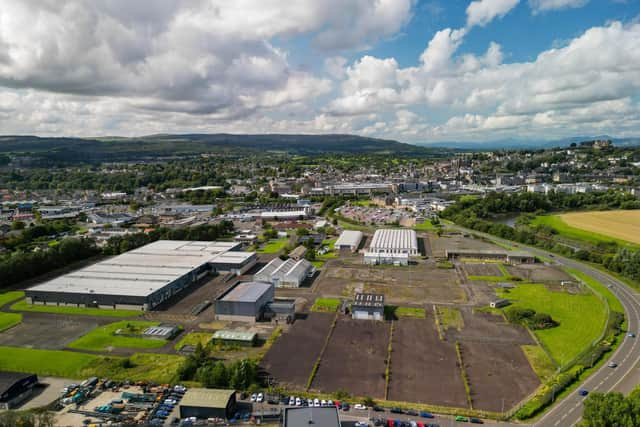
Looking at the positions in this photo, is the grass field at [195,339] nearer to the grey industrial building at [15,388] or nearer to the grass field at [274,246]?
the grey industrial building at [15,388]

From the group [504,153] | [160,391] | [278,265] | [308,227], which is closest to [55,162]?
[308,227]

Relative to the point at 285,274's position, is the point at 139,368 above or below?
below

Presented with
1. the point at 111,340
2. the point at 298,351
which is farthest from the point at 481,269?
the point at 111,340

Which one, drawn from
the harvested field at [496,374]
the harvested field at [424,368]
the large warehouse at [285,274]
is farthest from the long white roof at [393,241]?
the harvested field at [496,374]

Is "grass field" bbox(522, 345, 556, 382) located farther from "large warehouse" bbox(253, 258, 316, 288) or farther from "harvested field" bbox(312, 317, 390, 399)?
"large warehouse" bbox(253, 258, 316, 288)

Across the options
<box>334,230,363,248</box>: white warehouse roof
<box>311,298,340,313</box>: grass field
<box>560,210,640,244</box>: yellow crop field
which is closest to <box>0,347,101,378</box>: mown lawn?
<box>311,298,340,313</box>: grass field

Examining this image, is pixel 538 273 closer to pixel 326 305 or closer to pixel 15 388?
pixel 326 305

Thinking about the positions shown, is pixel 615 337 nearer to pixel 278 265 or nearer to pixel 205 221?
pixel 278 265
